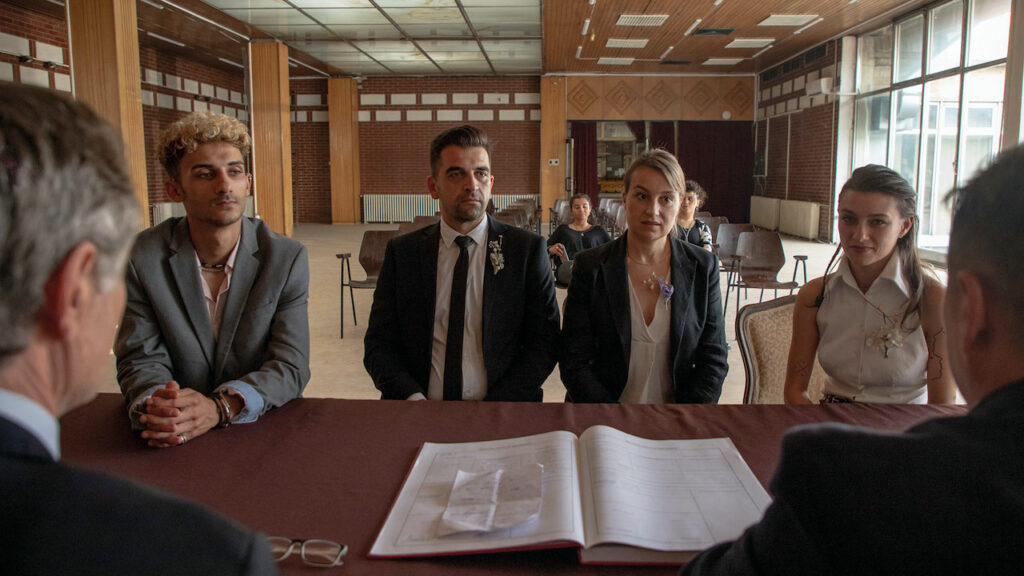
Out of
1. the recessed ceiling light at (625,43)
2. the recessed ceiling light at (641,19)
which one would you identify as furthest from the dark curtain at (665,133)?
the recessed ceiling light at (641,19)

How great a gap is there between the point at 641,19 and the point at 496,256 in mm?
9539

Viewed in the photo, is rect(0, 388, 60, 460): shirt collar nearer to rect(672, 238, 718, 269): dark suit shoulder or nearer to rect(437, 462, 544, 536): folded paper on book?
rect(437, 462, 544, 536): folded paper on book

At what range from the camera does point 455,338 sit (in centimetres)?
219

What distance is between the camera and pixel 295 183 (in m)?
17.9

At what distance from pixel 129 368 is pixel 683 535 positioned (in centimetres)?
145

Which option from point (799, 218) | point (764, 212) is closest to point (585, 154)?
point (764, 212)

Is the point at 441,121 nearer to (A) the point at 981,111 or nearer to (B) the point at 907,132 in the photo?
(B) the point at 907,132

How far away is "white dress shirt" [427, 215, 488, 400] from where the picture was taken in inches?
88.3

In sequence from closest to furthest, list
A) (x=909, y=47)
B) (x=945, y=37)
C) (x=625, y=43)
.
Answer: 1. (x=945, y=37)
2. (x=909, y=47)
3. (x=625, y=43)

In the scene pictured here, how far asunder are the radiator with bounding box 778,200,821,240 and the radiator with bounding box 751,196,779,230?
10.0 inches

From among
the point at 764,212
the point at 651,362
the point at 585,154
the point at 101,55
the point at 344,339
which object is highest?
the point at 101,55

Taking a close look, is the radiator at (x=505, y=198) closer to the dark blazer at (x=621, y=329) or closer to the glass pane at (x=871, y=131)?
the glass pane at (x=871, y=131)

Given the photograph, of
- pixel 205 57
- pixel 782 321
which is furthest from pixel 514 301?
pixel 205 57

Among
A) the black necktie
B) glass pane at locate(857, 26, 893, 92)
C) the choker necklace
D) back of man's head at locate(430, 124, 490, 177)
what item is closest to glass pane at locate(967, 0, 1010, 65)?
glass pane at locate(857, 26, 893, 92)
